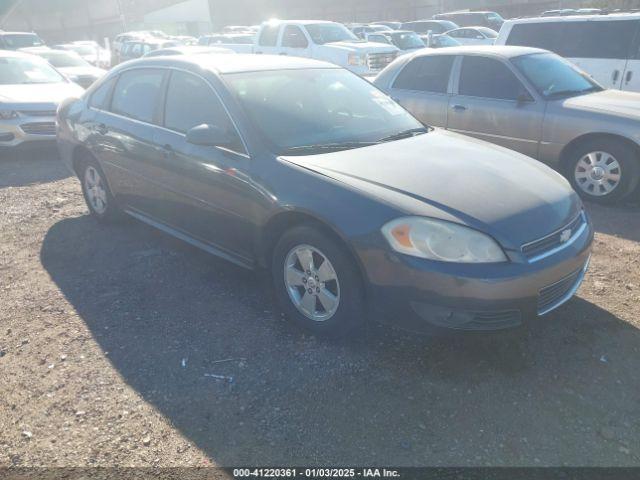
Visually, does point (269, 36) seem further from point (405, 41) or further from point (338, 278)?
point (338, 278)

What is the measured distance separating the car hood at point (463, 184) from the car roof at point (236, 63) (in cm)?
109

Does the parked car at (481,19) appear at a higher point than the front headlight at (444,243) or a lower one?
lower

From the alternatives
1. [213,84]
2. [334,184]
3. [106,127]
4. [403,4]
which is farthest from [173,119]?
[403,4]

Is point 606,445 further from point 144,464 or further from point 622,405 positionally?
point 144,464

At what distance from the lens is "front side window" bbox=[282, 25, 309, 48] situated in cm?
1465

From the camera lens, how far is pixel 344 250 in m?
3.11

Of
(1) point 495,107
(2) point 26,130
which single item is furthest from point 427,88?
(2) point 26,130

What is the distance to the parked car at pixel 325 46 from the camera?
13.9 metres

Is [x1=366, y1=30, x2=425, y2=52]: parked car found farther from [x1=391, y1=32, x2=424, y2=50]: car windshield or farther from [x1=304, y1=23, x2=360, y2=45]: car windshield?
[x1=304, y1=23, x2=360, y2=45]: car windshield

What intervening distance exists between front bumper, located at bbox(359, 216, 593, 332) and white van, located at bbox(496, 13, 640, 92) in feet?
21.7

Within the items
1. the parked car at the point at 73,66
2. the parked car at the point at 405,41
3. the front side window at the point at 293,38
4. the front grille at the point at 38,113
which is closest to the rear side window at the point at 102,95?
the front grille at the point at 38,113

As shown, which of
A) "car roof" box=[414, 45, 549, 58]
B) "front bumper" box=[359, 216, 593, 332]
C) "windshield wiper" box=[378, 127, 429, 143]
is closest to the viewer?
"front bumper" box=[359, 216, 593, 332]

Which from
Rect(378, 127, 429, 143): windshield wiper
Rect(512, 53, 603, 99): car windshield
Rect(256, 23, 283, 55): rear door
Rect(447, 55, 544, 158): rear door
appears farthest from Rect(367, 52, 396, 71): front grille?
Rect(378, 127, 429, 143): windshield wiper

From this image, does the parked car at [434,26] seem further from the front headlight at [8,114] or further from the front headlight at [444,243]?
the front headlight at [444,243]
